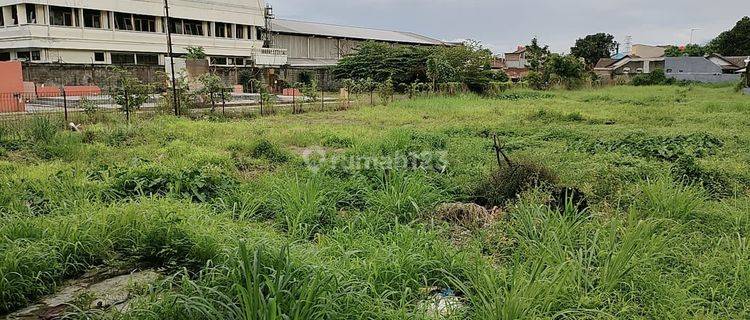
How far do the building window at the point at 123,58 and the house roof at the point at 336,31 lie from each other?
11.6 meters

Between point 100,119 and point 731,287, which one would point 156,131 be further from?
point 731,287

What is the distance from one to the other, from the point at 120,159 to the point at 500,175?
5984 millimetres

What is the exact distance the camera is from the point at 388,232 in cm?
473

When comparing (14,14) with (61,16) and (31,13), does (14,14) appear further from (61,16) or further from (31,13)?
(61,16)

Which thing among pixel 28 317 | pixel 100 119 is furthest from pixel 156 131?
pixel 28 317

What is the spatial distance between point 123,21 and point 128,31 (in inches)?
30.0

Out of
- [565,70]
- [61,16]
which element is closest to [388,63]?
[565,70]

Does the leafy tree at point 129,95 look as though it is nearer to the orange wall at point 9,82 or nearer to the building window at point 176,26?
the orange wall at point 9,82

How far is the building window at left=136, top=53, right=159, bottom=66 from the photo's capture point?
103 ft

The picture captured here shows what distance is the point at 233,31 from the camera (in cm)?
3691

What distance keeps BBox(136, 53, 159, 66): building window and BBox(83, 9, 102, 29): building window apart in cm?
283

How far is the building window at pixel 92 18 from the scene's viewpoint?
2842cm

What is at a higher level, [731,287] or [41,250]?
[41,250]

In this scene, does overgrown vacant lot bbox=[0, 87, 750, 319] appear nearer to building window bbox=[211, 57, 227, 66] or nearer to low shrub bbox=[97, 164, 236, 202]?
low shrub bbox=[97, 164, 236, 202]
